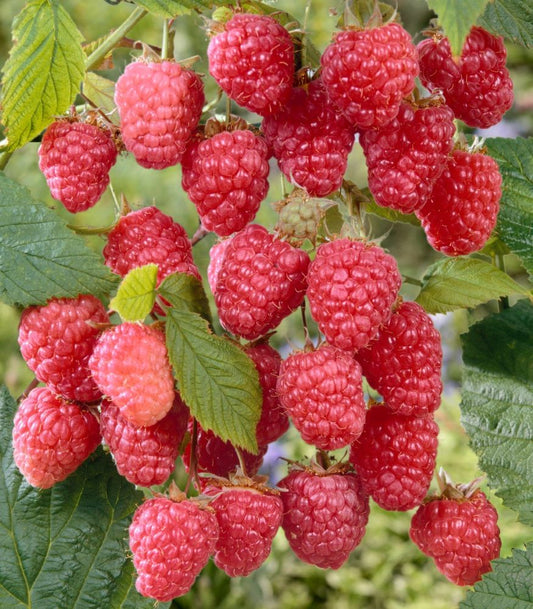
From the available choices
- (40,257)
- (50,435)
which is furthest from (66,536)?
(40,257)

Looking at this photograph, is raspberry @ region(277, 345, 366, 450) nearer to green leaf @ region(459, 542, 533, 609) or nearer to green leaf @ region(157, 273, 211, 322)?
green leaf @ region(157, 273, 211, 322)

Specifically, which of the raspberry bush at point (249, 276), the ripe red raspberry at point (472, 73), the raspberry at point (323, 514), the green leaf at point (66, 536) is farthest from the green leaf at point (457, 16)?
the green leaf at point (66, 536)

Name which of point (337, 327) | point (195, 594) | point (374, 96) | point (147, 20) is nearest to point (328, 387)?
point (337, 327)

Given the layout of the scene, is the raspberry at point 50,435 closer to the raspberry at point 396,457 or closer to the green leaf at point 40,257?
the green leaf at point 40,257

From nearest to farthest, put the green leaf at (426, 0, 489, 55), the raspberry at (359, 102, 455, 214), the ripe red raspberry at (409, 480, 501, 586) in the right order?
the green leaf at (426, 0, 489, 55) < the raspberry at (359, 102, 455, 214) < the ripe red raspberry at (409, 480, 501, 586)

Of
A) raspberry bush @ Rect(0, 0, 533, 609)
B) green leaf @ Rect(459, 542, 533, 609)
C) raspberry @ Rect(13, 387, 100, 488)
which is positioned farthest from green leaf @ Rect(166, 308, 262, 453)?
A: green leaf @ Rect(459, 542, 533, 609)

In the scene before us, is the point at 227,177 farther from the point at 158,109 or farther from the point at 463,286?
the point at 463,286

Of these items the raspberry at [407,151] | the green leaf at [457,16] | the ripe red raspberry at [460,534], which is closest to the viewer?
the green leaf at [457,16]

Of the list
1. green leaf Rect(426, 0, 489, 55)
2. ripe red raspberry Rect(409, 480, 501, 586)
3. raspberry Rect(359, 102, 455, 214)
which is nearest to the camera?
green leaf Rect(426, 0, 489, 55)
